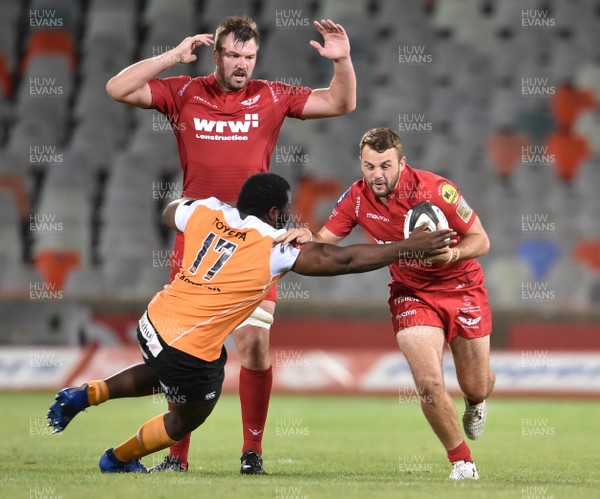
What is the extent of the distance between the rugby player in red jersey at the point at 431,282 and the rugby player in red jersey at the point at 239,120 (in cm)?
59

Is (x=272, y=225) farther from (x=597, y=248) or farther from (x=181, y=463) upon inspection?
(x=597, y=248)

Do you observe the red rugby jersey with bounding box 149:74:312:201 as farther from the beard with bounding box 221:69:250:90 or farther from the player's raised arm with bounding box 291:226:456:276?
the player's raised arm with bounding box 291:226:456:276

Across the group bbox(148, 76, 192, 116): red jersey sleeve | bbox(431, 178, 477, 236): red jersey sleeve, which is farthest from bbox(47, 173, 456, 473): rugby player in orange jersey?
bbox(148, 76, 192, 116): red jersey sleeve

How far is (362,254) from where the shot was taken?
251 inches

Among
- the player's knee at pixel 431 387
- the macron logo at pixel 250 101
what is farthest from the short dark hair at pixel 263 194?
the player's knee at pixel 431 387

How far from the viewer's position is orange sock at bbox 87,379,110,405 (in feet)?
21.9

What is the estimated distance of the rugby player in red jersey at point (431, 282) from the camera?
22.9 feet

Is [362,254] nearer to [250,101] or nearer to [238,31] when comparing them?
[250,101]

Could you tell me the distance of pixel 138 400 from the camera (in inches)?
579

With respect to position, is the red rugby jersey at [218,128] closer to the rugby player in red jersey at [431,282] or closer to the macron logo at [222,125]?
the macron logo at [222,125]

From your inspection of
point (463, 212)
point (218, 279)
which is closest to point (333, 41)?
point (463, 212)

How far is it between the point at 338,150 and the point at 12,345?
5.93m

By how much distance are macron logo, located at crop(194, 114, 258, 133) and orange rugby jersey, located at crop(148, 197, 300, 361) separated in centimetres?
108

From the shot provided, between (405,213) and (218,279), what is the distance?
1675 mm
